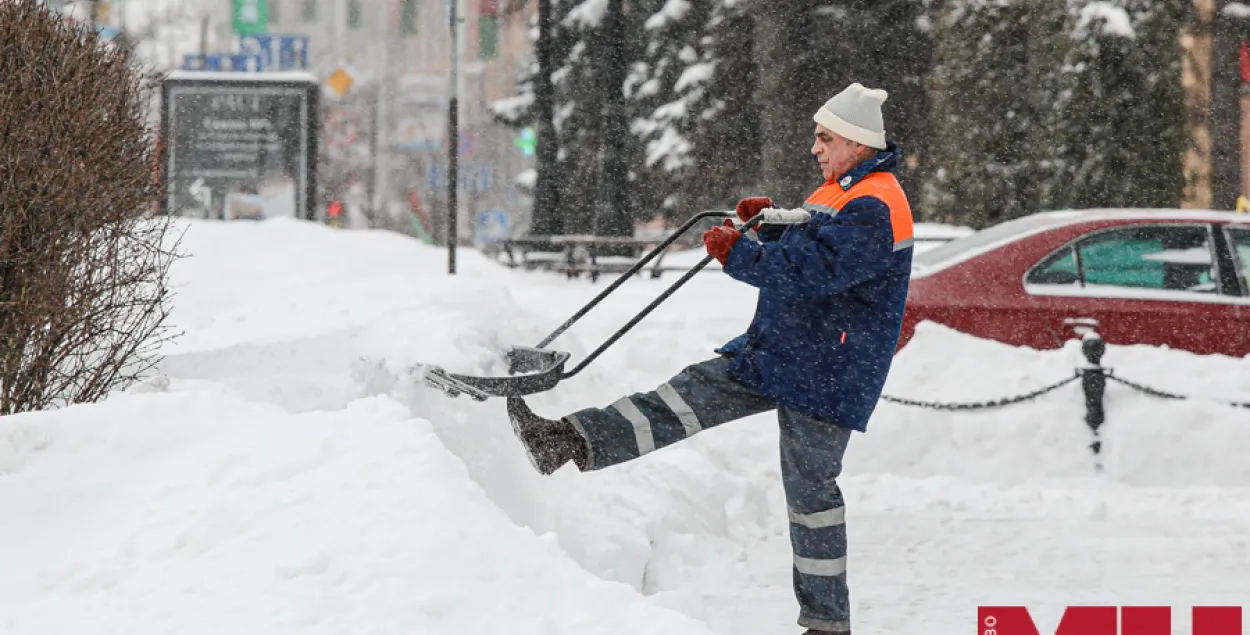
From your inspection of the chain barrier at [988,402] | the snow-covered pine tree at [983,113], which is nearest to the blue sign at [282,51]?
the snow-covered pine tree at [983,113]

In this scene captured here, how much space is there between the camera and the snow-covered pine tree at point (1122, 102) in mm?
21547

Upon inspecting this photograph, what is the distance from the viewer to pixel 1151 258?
8.96 m

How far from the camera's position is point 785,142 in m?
23.3

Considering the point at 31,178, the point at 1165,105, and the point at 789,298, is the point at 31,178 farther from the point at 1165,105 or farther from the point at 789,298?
the point at 1165,105

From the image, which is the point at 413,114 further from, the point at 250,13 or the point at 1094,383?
the point at 1094,383

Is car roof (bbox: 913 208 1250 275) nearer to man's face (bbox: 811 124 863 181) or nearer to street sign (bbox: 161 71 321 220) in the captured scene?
man's face (bbox: 811 124 863 181)

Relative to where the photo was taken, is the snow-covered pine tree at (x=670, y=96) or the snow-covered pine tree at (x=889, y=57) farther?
the snow-covered pine tree at (x=670, y=96)

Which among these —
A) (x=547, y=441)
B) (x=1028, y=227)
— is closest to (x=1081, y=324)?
(x=1028, y=227)

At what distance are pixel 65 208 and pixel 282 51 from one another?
22.2 metres

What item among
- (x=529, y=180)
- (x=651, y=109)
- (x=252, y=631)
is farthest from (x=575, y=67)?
(x=252, y=631)

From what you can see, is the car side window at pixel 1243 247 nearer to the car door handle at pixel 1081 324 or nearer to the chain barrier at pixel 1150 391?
the chain barrier at pixel 1150 391

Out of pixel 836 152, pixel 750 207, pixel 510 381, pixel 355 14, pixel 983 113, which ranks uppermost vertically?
pixel 355 14

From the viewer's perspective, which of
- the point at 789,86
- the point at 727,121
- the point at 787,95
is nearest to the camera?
the point at 787,95

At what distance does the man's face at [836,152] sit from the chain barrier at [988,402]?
Result: 3917mm
